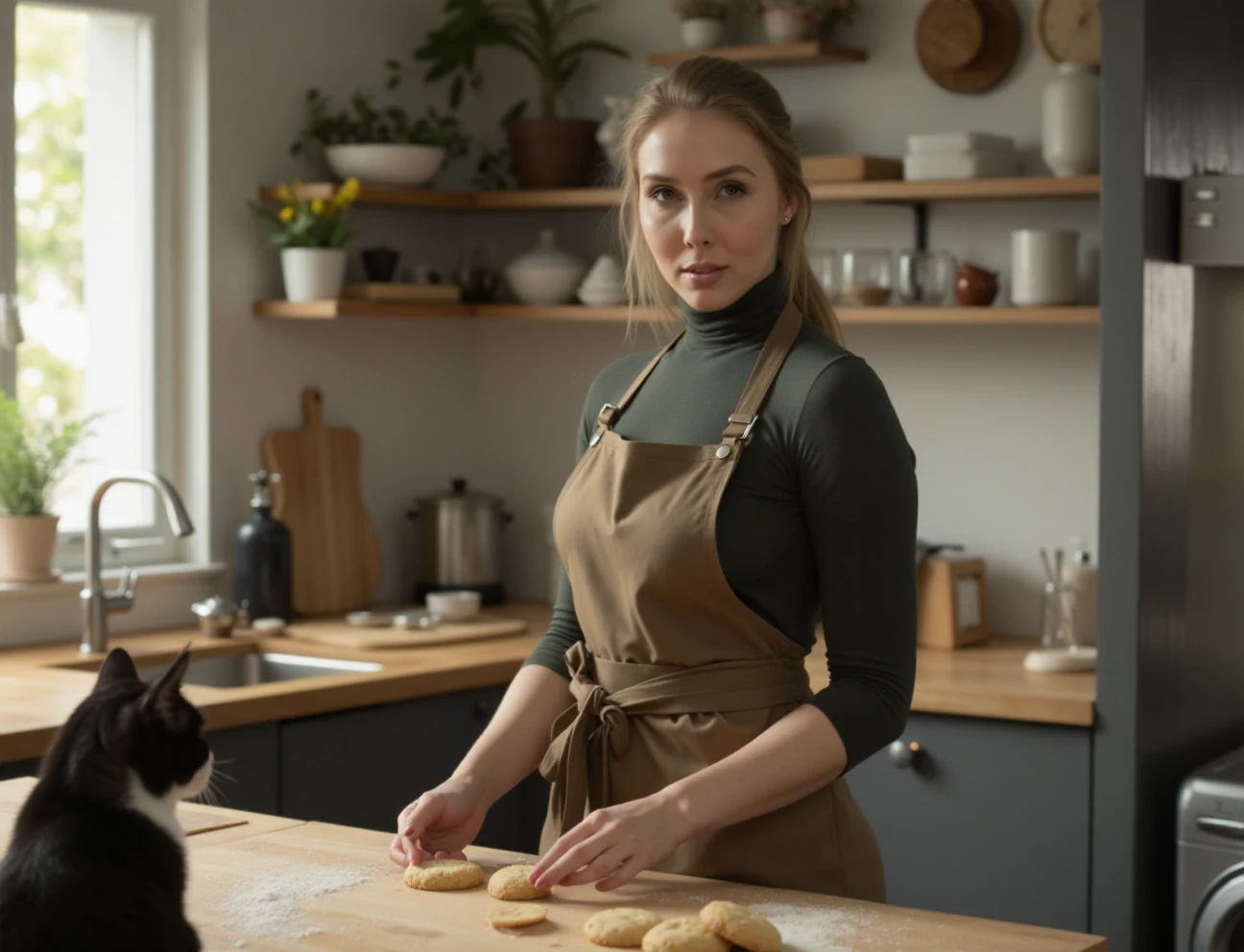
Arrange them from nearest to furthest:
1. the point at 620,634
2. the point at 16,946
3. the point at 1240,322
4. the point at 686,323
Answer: the point at 16,946, the point at 620,634, the point at 686,323, the point at 1240,322

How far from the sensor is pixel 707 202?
199 centimetres

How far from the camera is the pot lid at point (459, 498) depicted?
14.4 feet

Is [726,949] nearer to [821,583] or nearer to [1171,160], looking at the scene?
[821,583]

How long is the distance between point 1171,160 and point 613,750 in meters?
1.79

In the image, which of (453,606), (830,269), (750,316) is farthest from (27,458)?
(750,316)

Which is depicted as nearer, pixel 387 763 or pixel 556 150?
pixel 387 763

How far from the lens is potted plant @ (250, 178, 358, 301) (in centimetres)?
398

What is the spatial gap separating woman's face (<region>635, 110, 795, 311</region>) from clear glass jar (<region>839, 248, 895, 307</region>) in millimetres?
1756

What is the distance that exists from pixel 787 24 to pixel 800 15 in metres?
0.03

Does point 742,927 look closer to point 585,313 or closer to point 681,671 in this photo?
point 681,671

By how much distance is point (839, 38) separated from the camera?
13.4ft

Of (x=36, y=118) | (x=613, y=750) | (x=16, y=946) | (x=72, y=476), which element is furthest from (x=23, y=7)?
(x=16, y=946)

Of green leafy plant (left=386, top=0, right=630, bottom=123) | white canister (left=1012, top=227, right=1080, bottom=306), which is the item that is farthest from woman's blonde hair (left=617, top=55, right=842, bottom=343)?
green leafy plant (left=386, top=0, right=630, bottom=123)

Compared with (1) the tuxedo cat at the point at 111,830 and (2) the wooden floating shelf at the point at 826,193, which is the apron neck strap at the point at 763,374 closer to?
(1) the tuxedo cat at the point at 111,830
